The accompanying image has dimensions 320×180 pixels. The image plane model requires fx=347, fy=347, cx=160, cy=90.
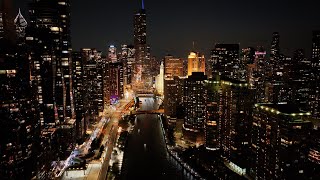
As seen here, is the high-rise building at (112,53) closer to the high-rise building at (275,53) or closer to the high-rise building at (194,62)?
the high-rise building at (194,62)

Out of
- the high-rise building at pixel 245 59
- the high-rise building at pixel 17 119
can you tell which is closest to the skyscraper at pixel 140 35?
the high-rise building at pixel 245 59

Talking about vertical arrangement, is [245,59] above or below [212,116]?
above

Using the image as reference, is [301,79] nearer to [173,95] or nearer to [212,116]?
[212,116]

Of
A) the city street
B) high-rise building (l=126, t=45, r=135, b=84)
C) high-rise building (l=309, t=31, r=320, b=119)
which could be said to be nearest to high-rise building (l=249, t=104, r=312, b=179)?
the city street

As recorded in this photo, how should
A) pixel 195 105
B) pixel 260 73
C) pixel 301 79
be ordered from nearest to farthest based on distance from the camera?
pixel 195 105
pixel 301 79
pixel 260 73

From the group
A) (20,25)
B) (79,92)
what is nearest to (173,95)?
(79,92)

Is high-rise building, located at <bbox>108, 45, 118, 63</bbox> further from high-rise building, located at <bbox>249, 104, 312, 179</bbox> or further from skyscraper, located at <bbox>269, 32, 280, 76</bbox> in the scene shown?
high-rise building, located at <bbox>249, 104, 312, 179</bbox>
